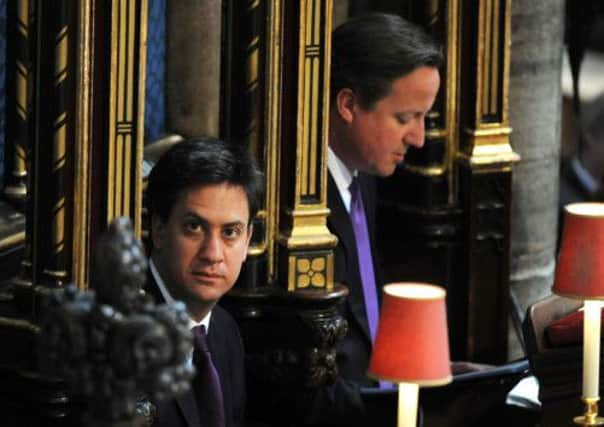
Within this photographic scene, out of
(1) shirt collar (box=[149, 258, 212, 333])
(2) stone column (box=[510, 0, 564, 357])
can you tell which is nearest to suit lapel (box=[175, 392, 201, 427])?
(1) shirt collar (box=[149, 258, 212, 333])

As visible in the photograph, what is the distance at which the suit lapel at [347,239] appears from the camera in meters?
6.86

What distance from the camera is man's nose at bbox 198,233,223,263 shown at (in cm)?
574

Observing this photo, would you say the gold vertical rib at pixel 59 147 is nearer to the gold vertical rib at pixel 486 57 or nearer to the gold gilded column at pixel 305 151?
the gold gilded column at pixel 305 151

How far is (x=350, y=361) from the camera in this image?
687 cm

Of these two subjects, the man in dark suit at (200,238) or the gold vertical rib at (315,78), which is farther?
the gold vertical rib at (315,78)

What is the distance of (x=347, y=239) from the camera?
6871mm

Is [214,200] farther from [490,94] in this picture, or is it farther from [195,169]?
[490,94]

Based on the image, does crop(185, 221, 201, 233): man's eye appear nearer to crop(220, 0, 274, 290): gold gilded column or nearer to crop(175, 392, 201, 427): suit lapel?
crop(175, 392, 201, 427): suit lapel

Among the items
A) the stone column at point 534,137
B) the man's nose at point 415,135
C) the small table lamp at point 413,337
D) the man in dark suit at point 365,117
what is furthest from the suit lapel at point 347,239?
the small table lamp at point 413,337

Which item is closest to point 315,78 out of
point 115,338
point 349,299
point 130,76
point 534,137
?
point 349,299

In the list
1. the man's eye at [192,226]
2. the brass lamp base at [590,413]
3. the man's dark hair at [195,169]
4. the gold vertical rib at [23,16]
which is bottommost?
the brass lamp base at [590,413]

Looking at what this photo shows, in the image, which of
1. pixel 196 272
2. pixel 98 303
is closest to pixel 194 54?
pixel 196 272

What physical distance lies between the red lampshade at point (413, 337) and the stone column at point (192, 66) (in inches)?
97.5

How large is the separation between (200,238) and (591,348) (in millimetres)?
985
